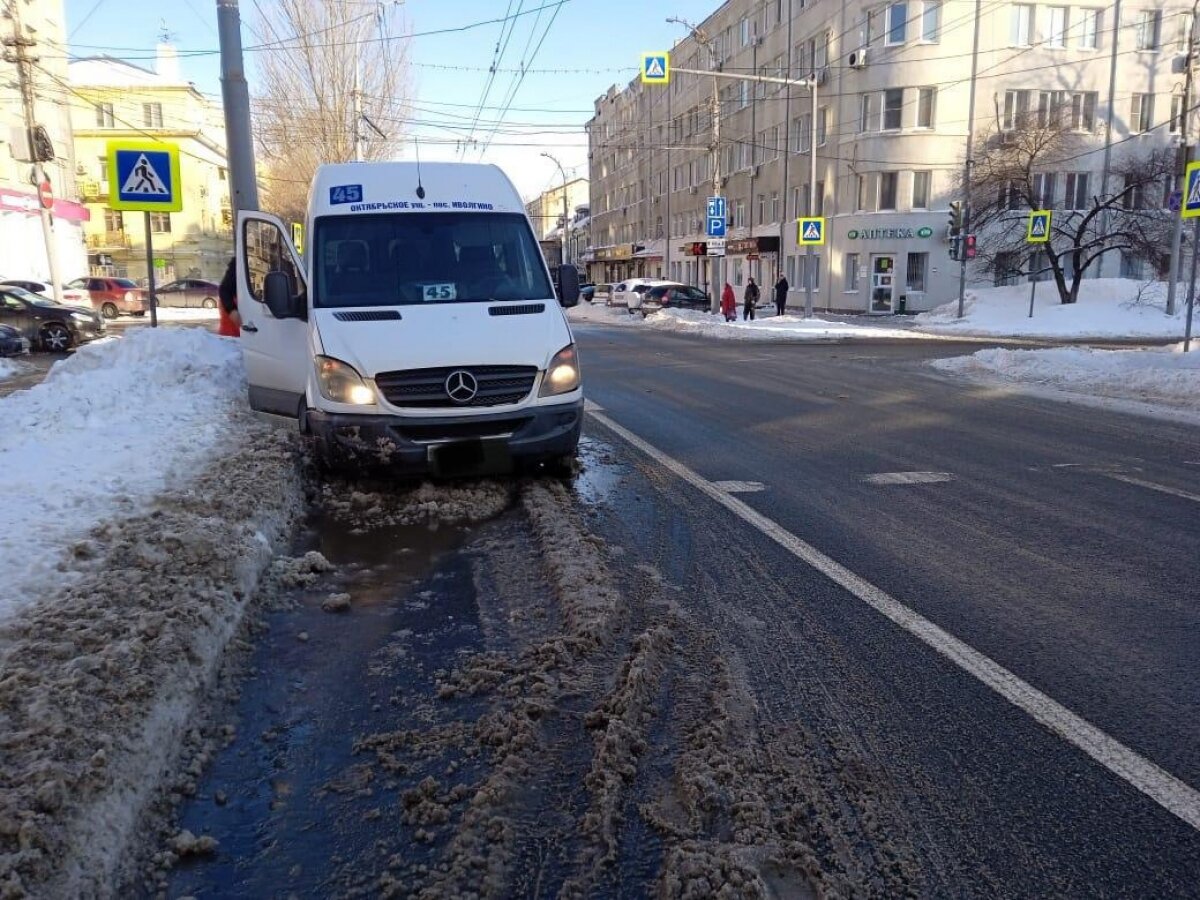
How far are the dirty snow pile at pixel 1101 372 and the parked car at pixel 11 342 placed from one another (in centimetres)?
1860

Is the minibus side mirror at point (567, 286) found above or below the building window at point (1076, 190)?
below

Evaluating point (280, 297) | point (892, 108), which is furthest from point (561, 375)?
point (892, 108)

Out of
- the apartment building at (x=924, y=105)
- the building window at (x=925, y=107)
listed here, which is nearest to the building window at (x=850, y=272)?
the apartment building at (x=924, y=105)

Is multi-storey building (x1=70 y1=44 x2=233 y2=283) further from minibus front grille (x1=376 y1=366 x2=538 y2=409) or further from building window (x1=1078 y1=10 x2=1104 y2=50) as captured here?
minibus front grille (x1=376 y1=366 x2=538 y2=409)

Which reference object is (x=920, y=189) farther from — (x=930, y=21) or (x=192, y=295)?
(x=192, y=295)

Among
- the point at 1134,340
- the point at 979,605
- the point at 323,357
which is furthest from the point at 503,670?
the point at 1134,340

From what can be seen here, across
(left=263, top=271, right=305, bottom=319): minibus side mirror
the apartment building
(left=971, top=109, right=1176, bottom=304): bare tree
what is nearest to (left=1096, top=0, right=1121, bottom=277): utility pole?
the apartment building

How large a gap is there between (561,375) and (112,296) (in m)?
35.7

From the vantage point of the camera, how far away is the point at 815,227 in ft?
94.4

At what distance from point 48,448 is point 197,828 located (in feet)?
16.8

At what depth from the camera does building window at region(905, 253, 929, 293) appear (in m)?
41.9

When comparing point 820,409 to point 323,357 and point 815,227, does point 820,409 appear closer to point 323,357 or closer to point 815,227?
point 323,357

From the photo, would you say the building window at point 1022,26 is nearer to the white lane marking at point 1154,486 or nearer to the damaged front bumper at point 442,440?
the white lane marking at point 1154,486

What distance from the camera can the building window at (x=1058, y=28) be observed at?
41156 mm
